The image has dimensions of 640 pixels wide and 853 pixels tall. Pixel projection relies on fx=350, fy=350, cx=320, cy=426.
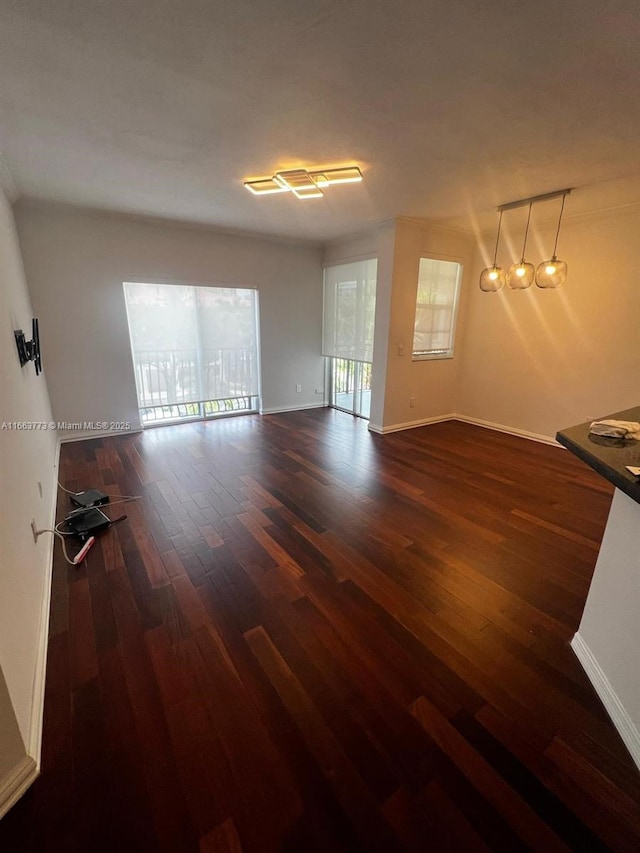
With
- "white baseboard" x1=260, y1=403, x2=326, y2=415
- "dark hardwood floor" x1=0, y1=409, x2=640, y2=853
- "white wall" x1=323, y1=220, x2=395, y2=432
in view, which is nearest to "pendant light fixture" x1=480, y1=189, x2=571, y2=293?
"white wall" x1=323, y1=220, x2=395, y2=432

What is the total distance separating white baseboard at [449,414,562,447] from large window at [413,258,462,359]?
3.27 feet

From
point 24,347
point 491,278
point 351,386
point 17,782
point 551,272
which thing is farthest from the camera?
point 351,386

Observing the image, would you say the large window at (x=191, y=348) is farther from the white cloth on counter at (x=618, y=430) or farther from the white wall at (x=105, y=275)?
the white cloth on counter at (x=618, y=430)

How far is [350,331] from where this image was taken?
527 cm

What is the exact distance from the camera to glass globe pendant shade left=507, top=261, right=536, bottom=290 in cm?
378

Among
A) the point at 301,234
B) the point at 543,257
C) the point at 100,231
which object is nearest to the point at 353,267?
the point at 301,234

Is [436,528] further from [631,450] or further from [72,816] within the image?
[72,816]

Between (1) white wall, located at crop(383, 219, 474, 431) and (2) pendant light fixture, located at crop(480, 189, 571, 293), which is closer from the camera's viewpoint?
(2) pendant light fixture, located at crop(480, 189, 571, 293)

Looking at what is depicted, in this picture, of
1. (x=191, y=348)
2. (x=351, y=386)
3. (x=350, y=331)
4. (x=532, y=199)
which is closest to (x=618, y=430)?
(x=532, y=199)

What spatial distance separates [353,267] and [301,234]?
849 millimetres

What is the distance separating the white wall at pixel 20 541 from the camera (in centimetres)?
119

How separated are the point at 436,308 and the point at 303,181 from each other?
107 inches

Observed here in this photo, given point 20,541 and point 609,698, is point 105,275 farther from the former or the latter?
point 609,698

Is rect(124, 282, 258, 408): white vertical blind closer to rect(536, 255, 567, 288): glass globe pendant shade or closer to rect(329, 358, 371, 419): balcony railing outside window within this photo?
rect(329, 358, 371, 419): balcony railing outside window
